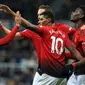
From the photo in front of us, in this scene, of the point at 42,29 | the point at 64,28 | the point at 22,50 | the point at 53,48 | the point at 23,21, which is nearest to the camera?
the point at 23,21

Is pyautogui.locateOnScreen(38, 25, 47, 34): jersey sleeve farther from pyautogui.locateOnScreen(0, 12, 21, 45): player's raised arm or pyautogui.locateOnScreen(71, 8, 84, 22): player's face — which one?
pyautogui.locateOnScreen(71, 8, 84, 22): player's face

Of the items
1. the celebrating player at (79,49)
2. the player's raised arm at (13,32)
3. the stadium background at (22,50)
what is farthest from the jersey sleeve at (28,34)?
the stadium background at (22,50)

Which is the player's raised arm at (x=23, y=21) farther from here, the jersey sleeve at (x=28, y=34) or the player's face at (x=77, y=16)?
the player's face at (x=77, y=16)

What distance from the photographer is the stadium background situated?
16625mm

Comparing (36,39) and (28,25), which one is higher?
(28,25)

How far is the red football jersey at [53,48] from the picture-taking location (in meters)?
9.48

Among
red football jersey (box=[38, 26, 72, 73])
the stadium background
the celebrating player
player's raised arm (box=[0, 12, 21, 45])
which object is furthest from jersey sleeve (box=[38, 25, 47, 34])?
the stadium background

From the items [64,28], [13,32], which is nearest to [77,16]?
[64,28]

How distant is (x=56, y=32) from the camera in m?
9.54

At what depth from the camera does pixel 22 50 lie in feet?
61.0

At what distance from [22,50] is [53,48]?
913cm

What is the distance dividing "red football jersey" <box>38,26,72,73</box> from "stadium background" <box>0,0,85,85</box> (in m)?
6.65

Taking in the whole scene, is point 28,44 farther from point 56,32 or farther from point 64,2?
point 56,32

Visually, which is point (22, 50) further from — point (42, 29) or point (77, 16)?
point (42, 29)
